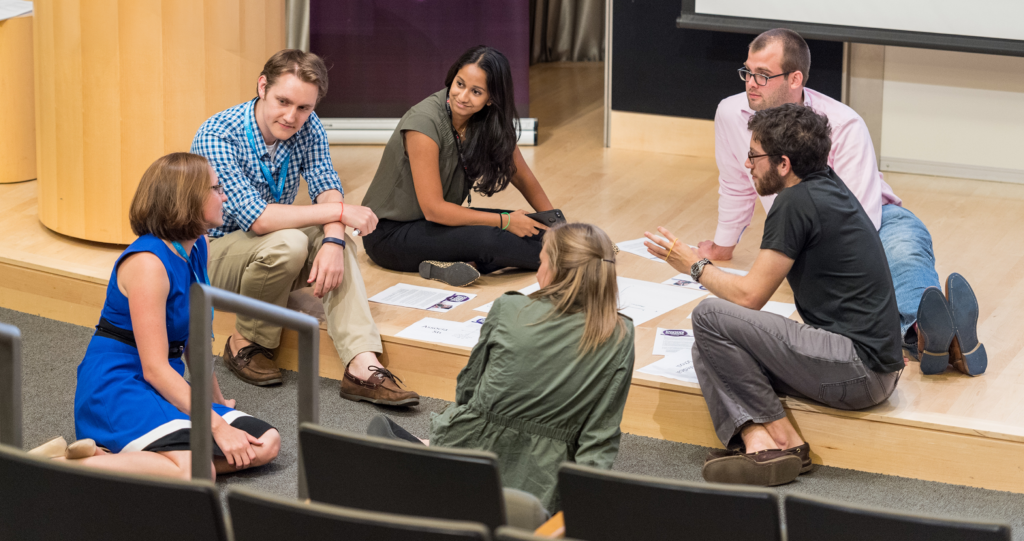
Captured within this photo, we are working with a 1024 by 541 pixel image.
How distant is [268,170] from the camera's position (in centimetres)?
Result: 321

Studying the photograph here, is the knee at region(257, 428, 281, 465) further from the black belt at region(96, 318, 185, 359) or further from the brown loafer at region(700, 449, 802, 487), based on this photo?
the brown loafer at region(700, 449, 802, 487)

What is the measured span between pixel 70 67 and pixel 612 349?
7.82 ft

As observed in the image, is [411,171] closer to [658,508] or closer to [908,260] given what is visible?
[908,260]

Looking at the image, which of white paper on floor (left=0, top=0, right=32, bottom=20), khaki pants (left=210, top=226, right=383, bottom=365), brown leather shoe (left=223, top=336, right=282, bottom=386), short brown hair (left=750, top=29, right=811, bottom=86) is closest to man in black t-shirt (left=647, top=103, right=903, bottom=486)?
short brown hair (left=750, top=29, right=811, bottom=86)

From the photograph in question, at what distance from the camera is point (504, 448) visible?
220 cm

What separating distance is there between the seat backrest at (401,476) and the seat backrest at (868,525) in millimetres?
397

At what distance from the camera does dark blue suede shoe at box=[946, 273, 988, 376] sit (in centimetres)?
282

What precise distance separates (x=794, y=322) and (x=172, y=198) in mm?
1483

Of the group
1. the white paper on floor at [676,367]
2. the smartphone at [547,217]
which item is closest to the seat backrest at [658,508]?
the white paper on floor at [676,367]

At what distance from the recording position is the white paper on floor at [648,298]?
3.34 metres

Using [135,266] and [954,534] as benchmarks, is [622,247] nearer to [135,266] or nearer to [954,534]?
[135,266]

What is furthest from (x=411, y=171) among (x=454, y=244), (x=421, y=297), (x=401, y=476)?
(x=401, y=476)

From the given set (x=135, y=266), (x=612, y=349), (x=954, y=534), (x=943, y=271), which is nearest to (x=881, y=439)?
(x=612, y=349)

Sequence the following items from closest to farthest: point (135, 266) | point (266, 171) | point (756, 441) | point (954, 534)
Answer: point (954, 534) → point (135, 266) → point (756, 441) → point (266, 171)
